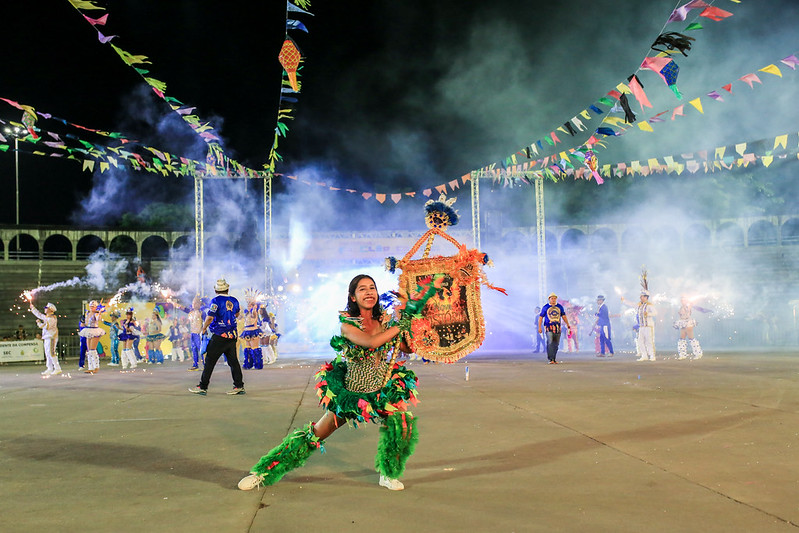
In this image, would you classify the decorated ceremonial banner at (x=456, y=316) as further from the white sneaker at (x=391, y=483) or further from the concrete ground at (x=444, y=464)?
the white sneaker at (x=391, y=483)

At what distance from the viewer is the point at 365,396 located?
4207 mm

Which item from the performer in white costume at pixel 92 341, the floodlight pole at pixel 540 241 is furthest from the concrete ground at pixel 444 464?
the floodlight pole at pixel 540 241

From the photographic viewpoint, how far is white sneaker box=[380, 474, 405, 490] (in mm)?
4098

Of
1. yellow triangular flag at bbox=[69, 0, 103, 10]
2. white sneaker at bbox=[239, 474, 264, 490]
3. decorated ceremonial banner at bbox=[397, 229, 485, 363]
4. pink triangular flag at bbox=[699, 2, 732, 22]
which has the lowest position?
white sneaker at bbox=[239, 474, 264, 490]

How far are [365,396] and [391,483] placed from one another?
0.58 meters

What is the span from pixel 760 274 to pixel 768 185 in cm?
958

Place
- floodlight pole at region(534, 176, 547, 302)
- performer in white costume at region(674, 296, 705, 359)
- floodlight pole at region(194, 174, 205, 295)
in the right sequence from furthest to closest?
floodlight pole at region(534, 176, 547, 302) → floodlight pole at region(194, 174, 205, 295) → performer in white costume at region(674, 296, 705, 359)

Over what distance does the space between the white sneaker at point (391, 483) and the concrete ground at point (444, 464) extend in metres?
0.08

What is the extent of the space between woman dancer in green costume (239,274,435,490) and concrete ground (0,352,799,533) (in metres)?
0.19

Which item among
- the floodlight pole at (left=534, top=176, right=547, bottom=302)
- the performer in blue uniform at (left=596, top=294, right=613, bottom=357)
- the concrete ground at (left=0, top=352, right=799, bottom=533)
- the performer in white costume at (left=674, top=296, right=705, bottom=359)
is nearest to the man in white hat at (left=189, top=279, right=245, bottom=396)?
the concrete ground at (left=0, top=352, right=799, bottom=533)

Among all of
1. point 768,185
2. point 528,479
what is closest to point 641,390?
point 528,479

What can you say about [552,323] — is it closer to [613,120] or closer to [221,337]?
[613,120]

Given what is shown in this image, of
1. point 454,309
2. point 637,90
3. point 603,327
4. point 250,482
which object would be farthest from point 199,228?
point 250,482

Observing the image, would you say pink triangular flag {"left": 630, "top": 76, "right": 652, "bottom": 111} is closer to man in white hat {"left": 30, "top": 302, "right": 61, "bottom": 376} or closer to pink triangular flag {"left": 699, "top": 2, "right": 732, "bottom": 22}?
pink triangular flag {"left": 699, "top": 2, "right": 732, "bottom": 22}
